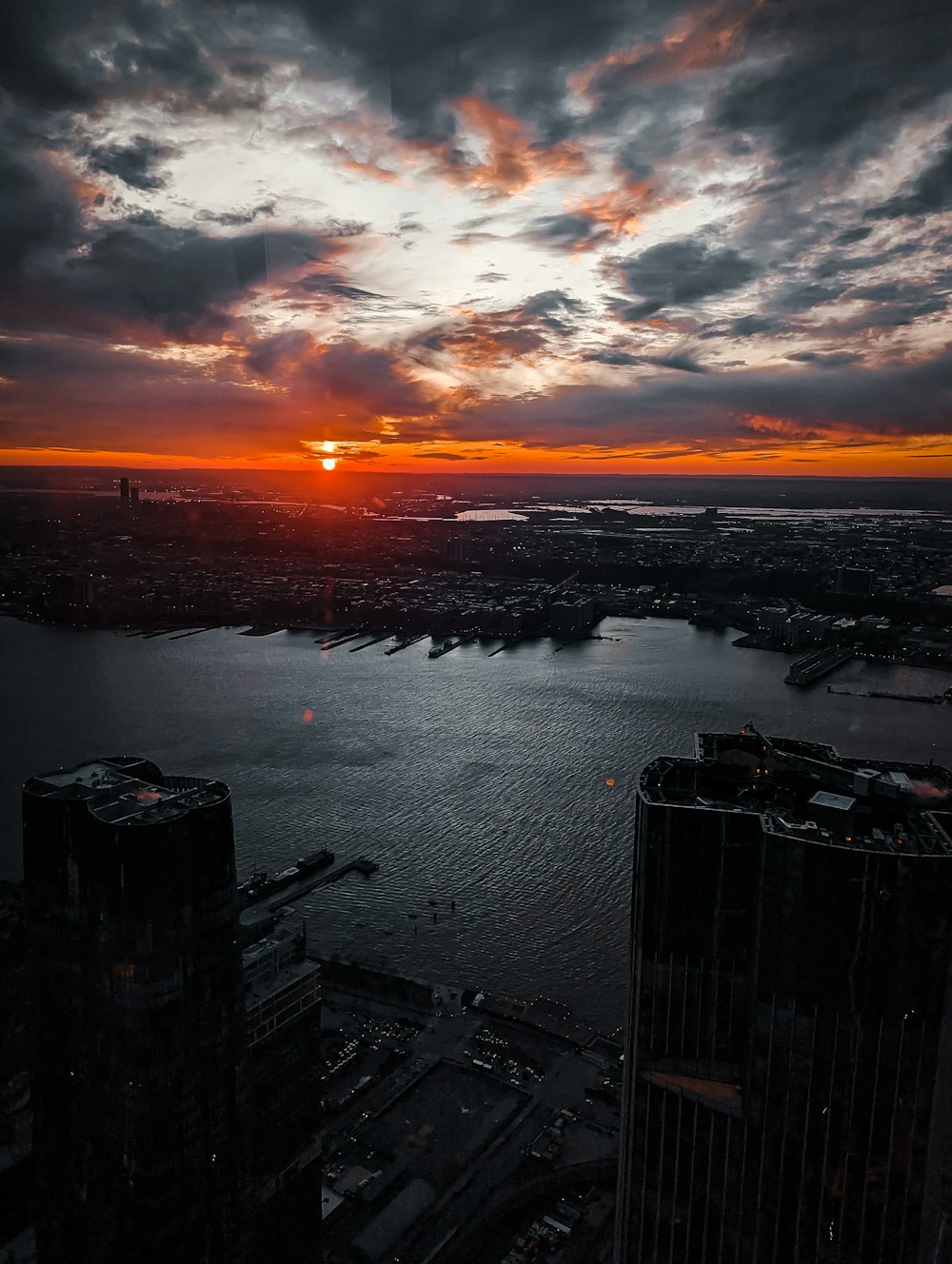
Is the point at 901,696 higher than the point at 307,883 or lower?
higher

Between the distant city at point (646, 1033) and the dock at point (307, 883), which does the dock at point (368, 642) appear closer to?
the dock at point (307, 883)

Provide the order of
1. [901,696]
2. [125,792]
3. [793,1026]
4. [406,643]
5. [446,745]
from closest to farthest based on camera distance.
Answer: [793,1026] < [125,792] < [446,745] < [901,696] < [406,643]

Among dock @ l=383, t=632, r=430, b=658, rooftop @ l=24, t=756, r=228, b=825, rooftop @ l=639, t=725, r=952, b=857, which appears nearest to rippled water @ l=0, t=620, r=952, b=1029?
dock @ l=383, t=632, r=430, b=658

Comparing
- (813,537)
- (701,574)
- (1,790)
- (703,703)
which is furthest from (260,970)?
(813,537)

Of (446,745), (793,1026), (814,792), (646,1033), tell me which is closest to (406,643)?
(446,745)

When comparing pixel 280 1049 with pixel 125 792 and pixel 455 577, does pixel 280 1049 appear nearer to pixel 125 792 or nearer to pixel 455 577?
pixel 125 792

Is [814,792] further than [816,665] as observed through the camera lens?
No

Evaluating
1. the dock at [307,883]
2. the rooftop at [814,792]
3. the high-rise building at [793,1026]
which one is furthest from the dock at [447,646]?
the high-rise building at [793,1026]
